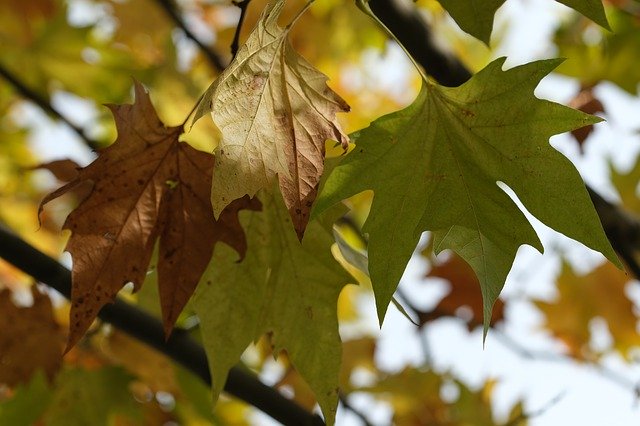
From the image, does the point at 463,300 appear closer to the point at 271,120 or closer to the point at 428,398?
the point at 428,398

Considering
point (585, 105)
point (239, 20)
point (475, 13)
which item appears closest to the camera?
point (475, 13)

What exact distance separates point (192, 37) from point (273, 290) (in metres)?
1.54

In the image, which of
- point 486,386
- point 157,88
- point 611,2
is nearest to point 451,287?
point 486,386

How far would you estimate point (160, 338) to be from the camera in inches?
62.6

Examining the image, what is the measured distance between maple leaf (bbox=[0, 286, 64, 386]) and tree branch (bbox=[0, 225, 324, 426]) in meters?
0.34

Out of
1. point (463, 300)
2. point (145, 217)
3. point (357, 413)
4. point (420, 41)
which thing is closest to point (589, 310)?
point (463, 300)

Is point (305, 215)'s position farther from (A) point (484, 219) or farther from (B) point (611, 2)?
(B) point (611, 2)

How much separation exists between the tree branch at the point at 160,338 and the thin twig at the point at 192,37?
1270 millimetres

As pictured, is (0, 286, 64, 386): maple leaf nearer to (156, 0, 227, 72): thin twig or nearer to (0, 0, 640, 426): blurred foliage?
(0, 0, 640, 426): blurred foliage

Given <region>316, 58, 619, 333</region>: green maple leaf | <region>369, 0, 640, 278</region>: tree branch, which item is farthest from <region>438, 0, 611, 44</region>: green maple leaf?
<region>369, 0, 640, 278</region>: tree branch

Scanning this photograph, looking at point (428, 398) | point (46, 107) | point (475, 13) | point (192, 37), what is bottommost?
point (428, 398)

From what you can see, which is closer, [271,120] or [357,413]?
[271,120]

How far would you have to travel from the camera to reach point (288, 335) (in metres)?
1.29

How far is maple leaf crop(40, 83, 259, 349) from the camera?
1139 mm
